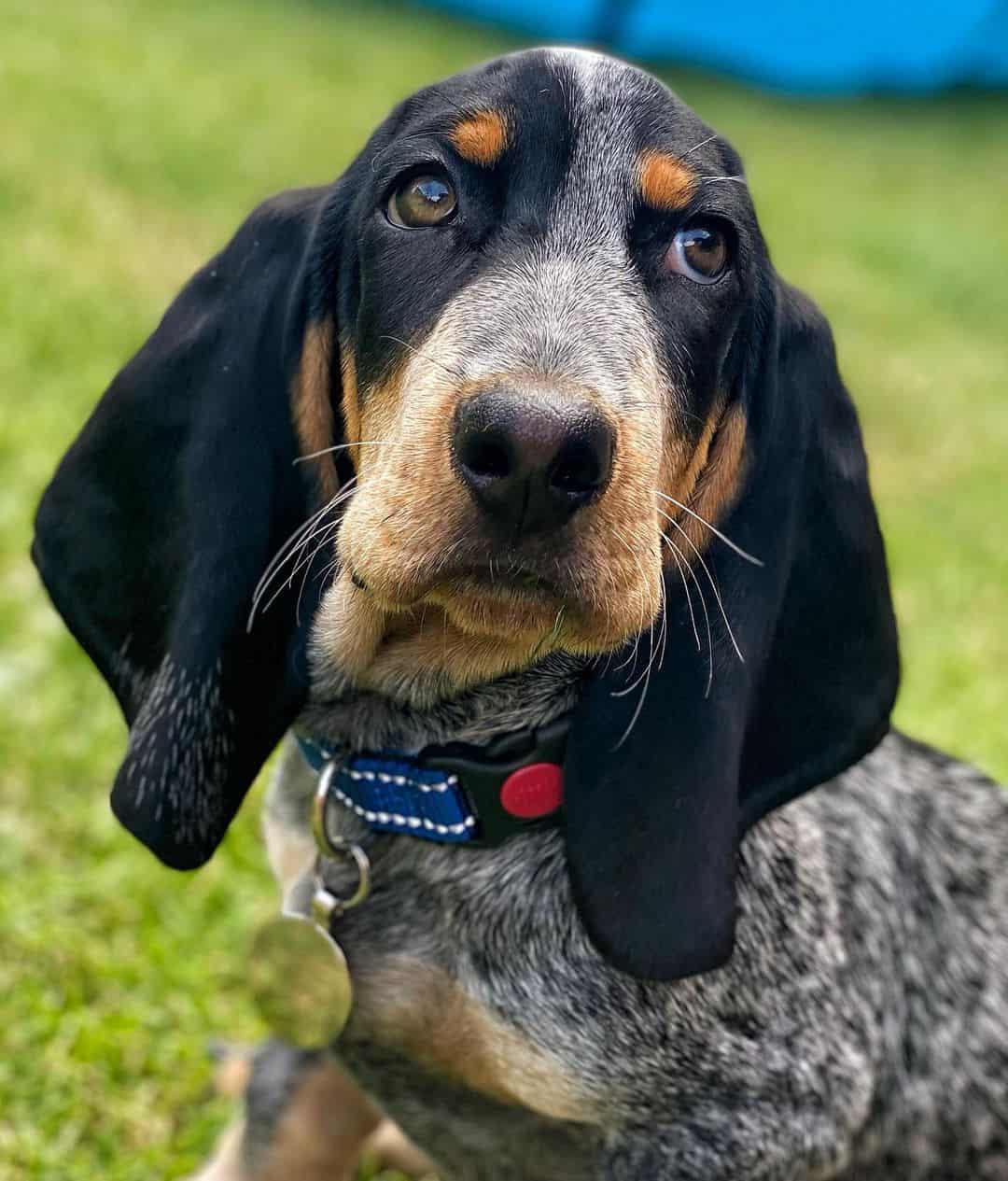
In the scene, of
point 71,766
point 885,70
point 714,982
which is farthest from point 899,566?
point 885,70

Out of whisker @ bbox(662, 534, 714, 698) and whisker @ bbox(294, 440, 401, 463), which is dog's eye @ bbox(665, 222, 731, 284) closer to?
whisker @ bbox(662, 534, 714, 698)

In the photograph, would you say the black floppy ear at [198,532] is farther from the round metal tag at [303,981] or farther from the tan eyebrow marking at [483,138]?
the tan eyebrow marking at [483,138]

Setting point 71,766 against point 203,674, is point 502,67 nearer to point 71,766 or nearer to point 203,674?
point 203,674

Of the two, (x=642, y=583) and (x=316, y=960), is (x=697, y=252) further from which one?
(x=316, y=960)

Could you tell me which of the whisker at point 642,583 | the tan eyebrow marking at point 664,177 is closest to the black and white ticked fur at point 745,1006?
the whisker at point 642,583

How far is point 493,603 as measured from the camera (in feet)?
7.88

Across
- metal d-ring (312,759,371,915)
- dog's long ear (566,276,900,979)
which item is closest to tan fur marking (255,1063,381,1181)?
metal d-ring (312,759,371,915)

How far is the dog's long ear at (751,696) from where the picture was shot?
2.62 m

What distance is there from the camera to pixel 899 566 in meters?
8.02

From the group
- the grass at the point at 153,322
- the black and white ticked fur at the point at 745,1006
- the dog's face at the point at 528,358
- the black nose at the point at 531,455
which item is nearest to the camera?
the black nose at the point at 531,455

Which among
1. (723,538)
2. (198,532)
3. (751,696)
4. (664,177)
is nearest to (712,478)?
(723,538)

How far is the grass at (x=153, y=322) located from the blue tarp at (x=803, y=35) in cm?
53

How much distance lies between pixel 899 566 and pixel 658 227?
564cm

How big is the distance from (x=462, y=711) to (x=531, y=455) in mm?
954
